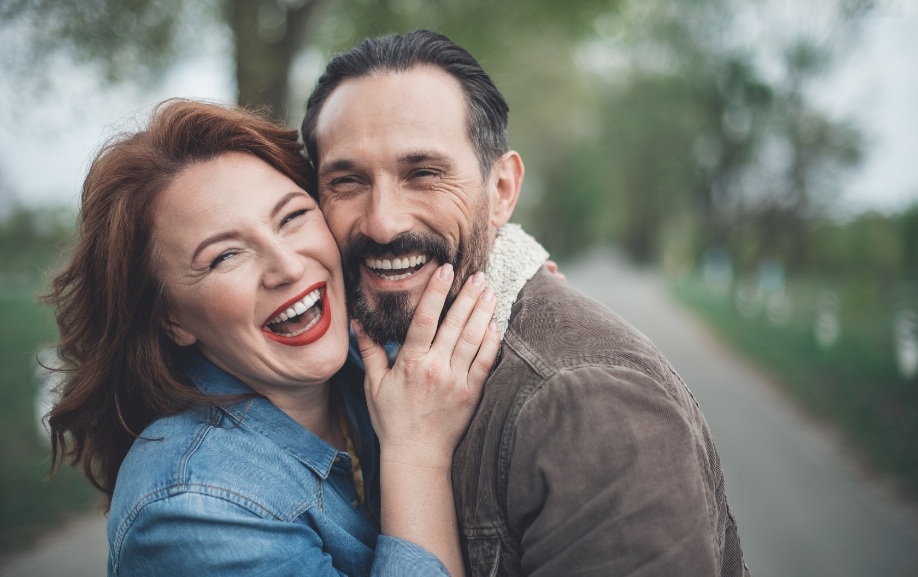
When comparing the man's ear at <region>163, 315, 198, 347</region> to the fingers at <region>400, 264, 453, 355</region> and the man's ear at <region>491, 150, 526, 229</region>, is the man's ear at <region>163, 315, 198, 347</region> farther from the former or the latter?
the man's ear at <region>491, 150, 526, 229</region>

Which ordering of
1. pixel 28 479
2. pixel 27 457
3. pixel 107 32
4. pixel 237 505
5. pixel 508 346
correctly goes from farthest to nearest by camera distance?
pixel 107 32, pixel 27 457, pixel 28 479, pixel 508 346, pixel 237 505

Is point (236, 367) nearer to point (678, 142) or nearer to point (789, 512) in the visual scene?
point (789, 512)

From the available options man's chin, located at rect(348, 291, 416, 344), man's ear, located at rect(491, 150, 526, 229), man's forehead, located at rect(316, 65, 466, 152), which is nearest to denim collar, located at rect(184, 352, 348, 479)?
man's chin, located at rect(348, 291, 416, 344)

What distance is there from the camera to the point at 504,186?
98.0 inches

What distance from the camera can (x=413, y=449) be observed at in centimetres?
191

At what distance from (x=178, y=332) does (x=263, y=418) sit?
0.43 m

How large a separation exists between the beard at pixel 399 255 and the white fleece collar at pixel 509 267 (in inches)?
2.3

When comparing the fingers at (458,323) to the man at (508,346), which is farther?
the fingers at (458,323)

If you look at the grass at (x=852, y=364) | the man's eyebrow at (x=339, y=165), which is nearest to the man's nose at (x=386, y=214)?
the man's eyebrow at (x=339, y=165)

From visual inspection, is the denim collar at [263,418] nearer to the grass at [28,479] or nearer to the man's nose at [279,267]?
the man's nose at [279,267]

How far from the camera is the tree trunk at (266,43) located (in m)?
7.56

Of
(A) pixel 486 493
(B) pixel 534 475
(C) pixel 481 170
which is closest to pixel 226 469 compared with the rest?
(A) pixel 486 493

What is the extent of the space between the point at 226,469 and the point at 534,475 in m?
0.92

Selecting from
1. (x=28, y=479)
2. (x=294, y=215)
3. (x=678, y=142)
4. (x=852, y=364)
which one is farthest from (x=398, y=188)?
(x=678, y=142)
